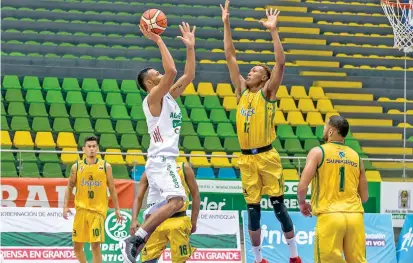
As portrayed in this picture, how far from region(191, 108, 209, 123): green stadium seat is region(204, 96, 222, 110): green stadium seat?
1.46ft

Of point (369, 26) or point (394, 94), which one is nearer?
point (394, 94)

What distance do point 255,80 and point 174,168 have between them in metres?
1.99

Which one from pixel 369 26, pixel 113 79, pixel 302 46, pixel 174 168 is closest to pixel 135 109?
pixel 113 79

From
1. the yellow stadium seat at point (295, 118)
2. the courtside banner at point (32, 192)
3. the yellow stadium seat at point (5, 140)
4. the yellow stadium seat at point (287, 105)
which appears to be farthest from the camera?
the yellow stadium seat at point (287, 105)

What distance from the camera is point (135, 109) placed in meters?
20.3

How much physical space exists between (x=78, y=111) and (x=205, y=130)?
2723mm

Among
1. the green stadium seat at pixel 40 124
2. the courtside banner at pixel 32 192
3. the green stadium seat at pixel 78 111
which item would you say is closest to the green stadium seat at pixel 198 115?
the green stadium seat at pixel 78 111

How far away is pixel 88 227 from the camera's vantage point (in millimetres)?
13102

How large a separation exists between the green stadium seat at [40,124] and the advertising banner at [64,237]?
16.6ft

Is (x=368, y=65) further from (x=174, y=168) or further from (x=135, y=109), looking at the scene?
(x=174, y=168)

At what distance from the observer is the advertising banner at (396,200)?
16.9m

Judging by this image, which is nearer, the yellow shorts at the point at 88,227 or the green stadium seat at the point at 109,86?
the yellow shorts at the point at 88,227

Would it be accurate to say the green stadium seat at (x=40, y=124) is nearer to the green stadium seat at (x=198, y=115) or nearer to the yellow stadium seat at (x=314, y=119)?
the green stadium seat at (x=198, y=115)

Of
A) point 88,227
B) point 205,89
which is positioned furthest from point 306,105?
point 88,227
